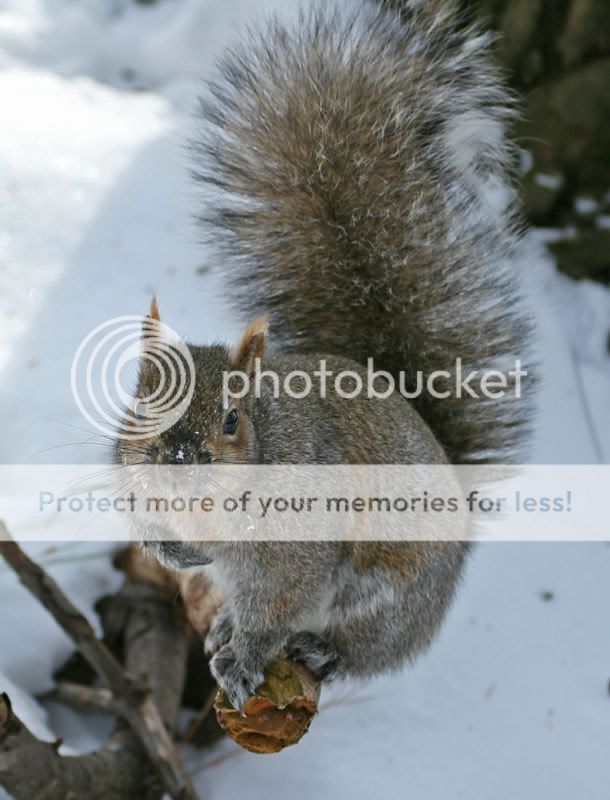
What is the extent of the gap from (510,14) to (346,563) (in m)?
2.07

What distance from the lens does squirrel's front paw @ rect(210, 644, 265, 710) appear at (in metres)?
1.49

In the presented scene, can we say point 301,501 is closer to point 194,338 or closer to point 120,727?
point 120,727

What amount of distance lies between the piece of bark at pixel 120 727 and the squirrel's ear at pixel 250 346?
57 cm

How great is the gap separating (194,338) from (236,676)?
3.96 feet

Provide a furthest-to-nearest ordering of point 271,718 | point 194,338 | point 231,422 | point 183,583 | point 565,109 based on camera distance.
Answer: point 565,109 → point 194,338 → point 183,583 → point 271,718 → point 231,422

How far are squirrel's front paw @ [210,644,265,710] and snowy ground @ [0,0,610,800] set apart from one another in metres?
0.52

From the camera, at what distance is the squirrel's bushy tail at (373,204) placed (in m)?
1.73

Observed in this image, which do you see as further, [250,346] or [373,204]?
[373,204]

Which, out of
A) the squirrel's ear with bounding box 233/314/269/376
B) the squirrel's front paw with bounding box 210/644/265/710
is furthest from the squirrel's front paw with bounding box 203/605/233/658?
the squirrel's ear with bounding box 233/314/269/376

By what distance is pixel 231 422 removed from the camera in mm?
1352

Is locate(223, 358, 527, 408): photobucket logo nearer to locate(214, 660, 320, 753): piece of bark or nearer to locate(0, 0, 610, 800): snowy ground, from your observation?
locate(0, 0, 610, 800): snowy ground

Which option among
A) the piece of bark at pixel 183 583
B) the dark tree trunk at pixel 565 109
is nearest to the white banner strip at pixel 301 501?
the piece of bark at pixel 183 583

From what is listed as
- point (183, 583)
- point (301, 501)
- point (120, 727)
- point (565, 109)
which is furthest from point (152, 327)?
point (565, 109)

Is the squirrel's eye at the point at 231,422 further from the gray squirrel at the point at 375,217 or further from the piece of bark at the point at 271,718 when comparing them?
the piece of bark at the point at 271,718
